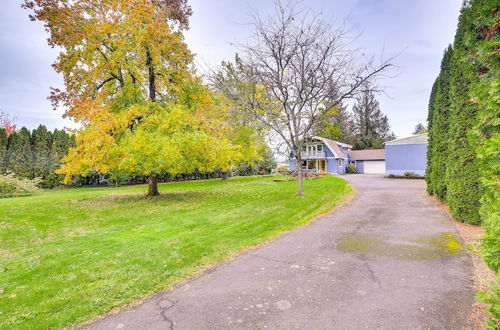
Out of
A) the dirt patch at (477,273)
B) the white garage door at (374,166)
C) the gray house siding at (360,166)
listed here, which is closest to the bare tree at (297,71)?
the dirt patch at (477,273)

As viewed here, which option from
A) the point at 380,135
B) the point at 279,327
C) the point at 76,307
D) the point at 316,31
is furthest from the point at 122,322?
the point at 380,135

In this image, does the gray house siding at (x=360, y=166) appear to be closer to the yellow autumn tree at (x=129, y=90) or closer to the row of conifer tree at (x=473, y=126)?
the row of conifer tree at (x=473, y=126)

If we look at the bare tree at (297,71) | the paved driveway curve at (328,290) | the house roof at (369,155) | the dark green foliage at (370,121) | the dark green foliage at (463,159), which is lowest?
the paved driveway curve at (328,290)

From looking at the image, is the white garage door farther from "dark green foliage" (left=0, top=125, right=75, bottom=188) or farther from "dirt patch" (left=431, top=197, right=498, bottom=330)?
"dark green foliage" (left=0, top=125, right=75, bottom=188)

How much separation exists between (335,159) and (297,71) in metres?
25.4

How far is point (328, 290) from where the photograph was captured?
11.3 ft

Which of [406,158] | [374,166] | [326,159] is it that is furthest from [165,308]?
[374,166]

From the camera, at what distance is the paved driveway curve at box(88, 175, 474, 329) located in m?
2.79

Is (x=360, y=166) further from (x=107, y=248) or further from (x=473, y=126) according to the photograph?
(x=107, y=248)

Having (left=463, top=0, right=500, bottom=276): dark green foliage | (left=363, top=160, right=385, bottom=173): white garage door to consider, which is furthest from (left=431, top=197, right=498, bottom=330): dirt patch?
(left=363, top=160, right=385, bottom=173): white garage door

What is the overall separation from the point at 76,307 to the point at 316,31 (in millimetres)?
11401

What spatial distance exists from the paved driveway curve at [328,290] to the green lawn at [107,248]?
0.49 metres

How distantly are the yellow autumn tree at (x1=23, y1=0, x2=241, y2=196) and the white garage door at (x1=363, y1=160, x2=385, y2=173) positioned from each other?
31.6m

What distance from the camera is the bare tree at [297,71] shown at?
34.4 feet
